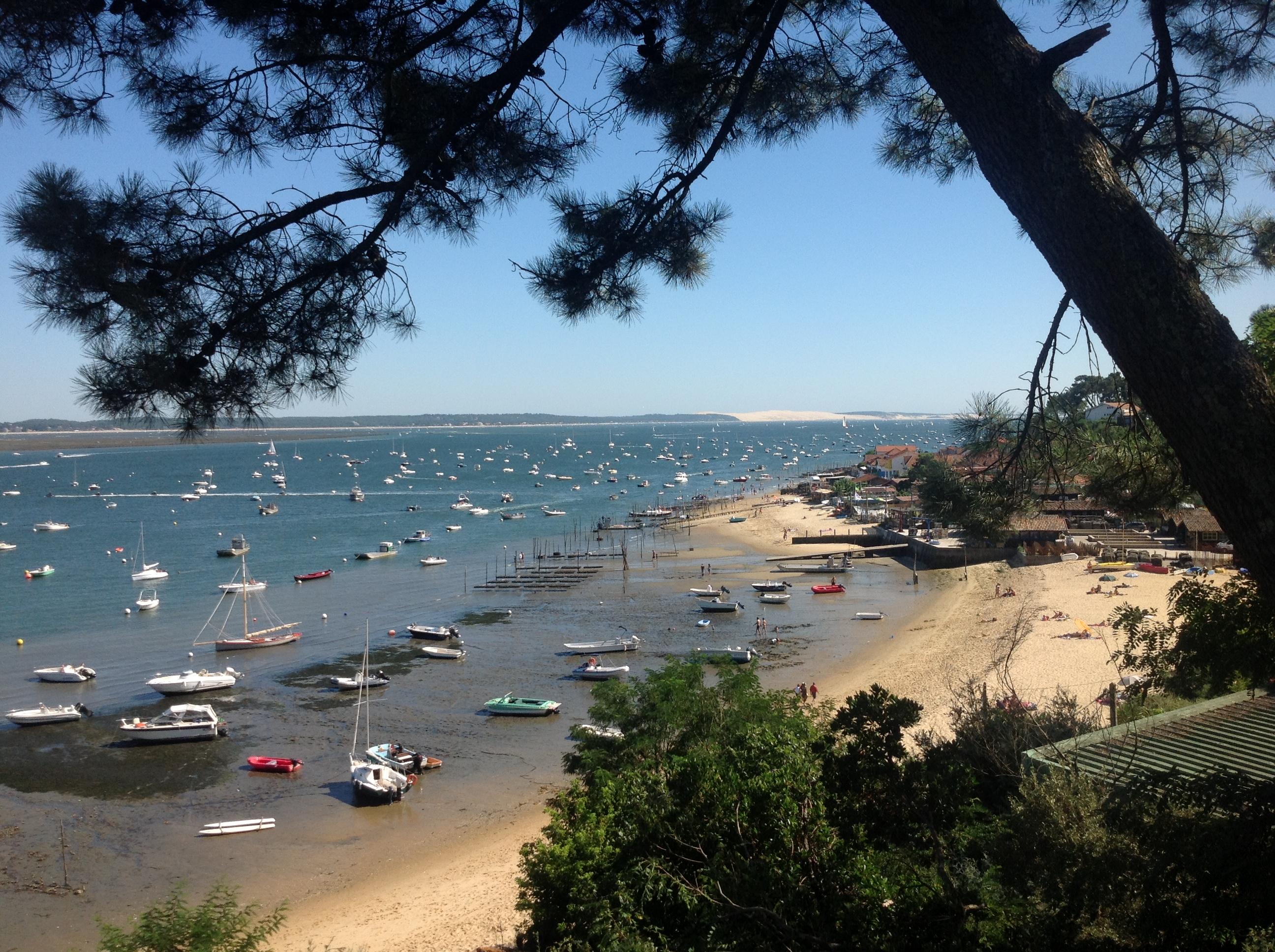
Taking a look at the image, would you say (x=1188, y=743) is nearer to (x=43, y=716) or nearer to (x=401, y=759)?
(x=401, y=759)

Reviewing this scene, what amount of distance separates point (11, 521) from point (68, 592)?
30.7m

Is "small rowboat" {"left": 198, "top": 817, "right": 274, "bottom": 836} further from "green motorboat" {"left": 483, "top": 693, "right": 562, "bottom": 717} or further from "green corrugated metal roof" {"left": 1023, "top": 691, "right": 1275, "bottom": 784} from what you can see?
"green corrugated metal roof" {"left": 1023, "top": 691, "right": 1275, "bottom": 784}

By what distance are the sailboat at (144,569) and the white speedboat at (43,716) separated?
18733mm

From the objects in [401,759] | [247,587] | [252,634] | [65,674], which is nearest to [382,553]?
[247,587]

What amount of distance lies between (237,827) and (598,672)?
10232 mm

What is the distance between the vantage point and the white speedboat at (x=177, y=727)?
62.3 ft

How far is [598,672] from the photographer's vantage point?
23.2m

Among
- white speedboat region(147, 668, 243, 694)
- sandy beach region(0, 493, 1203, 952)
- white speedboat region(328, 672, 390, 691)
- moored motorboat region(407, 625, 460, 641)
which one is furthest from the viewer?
moored motorboat region(407, 625, 460, 641)

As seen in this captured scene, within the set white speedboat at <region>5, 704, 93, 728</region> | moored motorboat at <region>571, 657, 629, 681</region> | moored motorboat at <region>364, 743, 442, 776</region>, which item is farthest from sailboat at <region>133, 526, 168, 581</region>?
moored motorboat at <region>364, 743, 442, 776</region>

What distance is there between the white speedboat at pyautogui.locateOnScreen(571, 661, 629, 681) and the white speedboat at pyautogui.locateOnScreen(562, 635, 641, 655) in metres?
1.81

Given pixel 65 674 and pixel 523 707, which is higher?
pixel 523 707

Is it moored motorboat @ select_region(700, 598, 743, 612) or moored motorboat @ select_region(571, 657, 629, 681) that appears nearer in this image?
moored motorboat @ select_region(571, 657, 629, 681)

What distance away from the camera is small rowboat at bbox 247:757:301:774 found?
17266mm

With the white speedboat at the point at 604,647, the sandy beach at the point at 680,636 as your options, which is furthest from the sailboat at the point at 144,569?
the white speedboat at the point at 604,647
